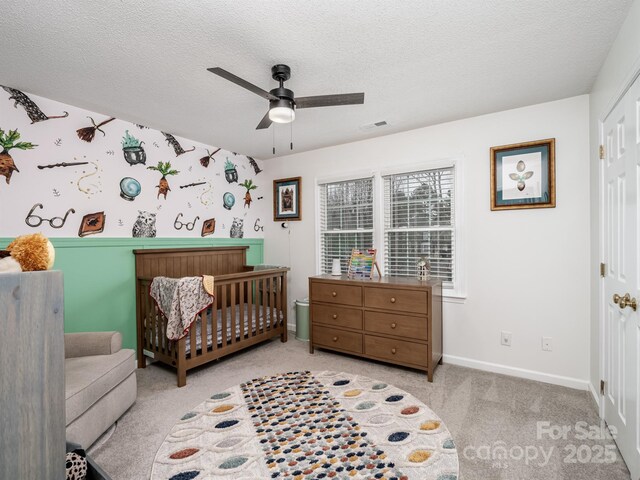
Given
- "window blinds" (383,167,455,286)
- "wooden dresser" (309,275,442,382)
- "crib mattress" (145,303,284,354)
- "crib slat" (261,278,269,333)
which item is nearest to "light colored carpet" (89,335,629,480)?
"wooden dresser" (309,275,442,382)

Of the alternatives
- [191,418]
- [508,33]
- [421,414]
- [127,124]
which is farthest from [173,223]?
[508,33]

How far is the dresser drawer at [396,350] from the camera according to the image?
277cm

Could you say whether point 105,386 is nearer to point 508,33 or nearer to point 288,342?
point 288,342

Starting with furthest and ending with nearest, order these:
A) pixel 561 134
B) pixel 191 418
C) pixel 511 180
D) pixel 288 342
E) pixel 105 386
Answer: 1. pixel 288 342
2. pixel 511 180
3. pixel 561 134
4. pixel 191 418
5. pixel 105 386

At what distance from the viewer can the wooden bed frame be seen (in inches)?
111

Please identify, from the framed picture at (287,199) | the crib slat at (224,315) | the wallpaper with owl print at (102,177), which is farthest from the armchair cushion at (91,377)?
the framed picture at (287,199)

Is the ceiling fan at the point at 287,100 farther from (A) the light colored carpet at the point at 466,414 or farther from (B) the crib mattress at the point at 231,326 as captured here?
(A) the light colored carpet at the point at 466,414

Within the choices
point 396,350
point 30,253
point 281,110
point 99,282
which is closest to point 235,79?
point 281,110

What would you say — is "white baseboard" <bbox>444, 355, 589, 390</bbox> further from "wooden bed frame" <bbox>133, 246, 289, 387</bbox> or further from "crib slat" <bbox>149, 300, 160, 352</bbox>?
"crib slat" <bbox>149, 300, 160, 352</bbox>

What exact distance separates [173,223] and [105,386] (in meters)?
1.85

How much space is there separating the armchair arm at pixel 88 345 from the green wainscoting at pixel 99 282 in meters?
0.51

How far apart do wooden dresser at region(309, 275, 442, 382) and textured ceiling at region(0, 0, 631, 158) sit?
5.28ft

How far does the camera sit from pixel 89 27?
5.54ft

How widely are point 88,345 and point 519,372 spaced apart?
3455mm
